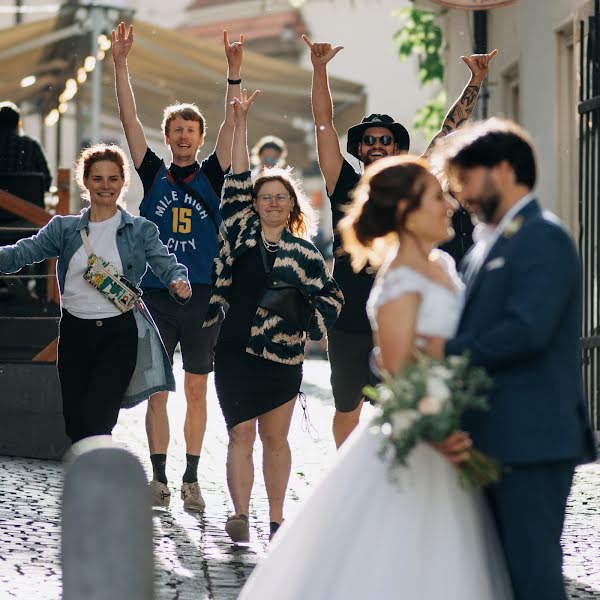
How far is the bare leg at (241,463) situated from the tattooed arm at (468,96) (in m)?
1.56

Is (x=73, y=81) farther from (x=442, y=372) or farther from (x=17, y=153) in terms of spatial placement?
(x=442, y=372)

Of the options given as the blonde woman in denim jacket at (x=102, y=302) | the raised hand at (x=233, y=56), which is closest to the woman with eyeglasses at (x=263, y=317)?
the blonde woman in denim jacket at (x=102, y=302)

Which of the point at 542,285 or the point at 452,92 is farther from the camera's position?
the point at 452,92

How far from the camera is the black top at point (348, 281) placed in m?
7.98

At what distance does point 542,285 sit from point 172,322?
4.57m

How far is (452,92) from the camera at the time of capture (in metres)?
21.2

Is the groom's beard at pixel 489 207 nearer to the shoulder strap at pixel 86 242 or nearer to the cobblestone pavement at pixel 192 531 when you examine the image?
the cobblestone pavement at pixel 192 531

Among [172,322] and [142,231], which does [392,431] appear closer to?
[142,231]

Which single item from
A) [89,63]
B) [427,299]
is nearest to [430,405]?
[427,299]

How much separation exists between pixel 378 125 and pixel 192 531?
6.94 feet

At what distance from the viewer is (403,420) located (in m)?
4.43

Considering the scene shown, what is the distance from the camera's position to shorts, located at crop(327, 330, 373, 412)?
8039 mm

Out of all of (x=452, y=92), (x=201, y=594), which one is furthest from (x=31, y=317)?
(x=452, y=92)

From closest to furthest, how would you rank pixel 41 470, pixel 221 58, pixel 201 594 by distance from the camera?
pixel 201 594, pixel 41 470, pixel 221 58
